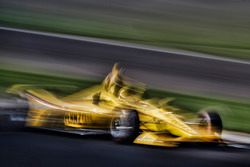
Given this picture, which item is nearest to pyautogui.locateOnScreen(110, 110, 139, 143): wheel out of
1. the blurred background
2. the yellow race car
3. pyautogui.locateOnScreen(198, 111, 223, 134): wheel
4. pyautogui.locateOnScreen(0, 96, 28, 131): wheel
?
the yellow race car

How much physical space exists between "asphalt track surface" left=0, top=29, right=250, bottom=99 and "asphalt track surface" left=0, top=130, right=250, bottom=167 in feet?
0.78

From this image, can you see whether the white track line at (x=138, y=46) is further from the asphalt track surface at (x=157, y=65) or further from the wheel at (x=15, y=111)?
the wheel at (x=15, y=111)

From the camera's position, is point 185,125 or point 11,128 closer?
point 185,125

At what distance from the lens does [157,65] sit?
2.41m

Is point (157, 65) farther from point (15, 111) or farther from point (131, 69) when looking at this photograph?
point (15, 111)

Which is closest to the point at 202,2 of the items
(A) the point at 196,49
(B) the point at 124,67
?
(A) the point at 196,49

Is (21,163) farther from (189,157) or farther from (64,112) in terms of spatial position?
(189,157)

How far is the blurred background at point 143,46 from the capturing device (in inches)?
94.0

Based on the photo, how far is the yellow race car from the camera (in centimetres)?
242

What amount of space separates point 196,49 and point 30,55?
25.3 inches

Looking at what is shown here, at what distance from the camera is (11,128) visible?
8.45 feet

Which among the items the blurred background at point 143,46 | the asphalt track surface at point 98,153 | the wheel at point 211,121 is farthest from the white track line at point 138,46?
the asphalt track surface at point 98,153

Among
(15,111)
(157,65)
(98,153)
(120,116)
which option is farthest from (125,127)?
(15,111)

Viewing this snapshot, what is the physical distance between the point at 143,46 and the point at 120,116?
0.28 m
